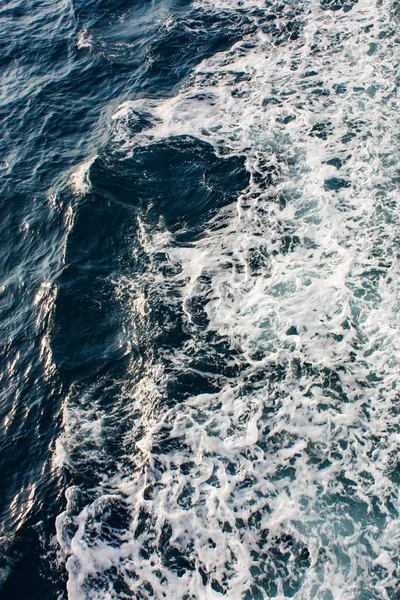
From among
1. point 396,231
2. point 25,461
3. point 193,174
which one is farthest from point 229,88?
point 25,461

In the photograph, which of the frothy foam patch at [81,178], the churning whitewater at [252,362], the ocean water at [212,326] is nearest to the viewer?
the churning whitewater at [252,362]

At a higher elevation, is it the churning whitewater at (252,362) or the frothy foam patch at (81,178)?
the frothy foam patch at (81,178)

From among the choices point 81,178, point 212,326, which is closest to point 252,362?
point 212,326

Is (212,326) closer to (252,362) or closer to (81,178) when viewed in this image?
(252,362)

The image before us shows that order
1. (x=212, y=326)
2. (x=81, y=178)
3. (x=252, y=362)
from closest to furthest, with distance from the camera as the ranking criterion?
1. (x=252, y=362)
2. (x=212, y=326)
3. (x=81, y=178)

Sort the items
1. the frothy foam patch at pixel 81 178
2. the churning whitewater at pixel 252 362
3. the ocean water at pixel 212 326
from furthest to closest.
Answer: the frothy foam patch at pixel 81 178, the ocean water at pixel 212 326, the churning whitewater at pixel 252 362

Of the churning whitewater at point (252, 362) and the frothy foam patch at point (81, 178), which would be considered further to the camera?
the frothy foam patch at point (81, 178)

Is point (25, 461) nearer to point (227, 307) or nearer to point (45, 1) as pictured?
point (227, 307)
